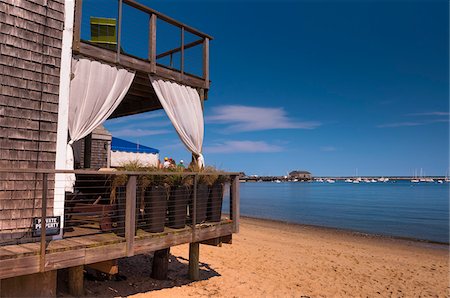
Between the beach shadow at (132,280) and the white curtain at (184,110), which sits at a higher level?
the white curtain at (184,110)

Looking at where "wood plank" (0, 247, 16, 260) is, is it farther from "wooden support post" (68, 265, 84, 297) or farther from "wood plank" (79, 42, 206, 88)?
"wood plank" (79, 42, 206, 88)

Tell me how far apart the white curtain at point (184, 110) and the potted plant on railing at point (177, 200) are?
1.51m

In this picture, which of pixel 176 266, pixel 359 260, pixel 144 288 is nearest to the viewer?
pixel 144 288

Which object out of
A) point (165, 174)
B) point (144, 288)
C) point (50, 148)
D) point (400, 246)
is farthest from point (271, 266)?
point (400, 246)

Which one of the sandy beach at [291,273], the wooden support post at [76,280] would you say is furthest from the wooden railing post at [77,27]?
the sandy beach at [291,273]

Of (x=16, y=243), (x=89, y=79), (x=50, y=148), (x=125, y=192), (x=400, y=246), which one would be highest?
(x=89, y=79)

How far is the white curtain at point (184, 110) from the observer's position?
749cm

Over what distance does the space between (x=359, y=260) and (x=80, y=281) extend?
9.30m

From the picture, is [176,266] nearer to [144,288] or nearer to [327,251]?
[144,288]

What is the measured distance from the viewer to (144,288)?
6785 millimetres

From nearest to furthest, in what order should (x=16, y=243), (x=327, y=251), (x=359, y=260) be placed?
(x=16, y=243) < (x=359, y=260) < (x=327, y=251)

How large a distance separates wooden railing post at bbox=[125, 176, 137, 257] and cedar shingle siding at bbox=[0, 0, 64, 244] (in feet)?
Result: 3.91

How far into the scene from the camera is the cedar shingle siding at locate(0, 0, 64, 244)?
197 inches

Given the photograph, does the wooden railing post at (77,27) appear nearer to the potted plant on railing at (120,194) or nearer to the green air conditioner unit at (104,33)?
the green air conditioner unit at (104,33)
